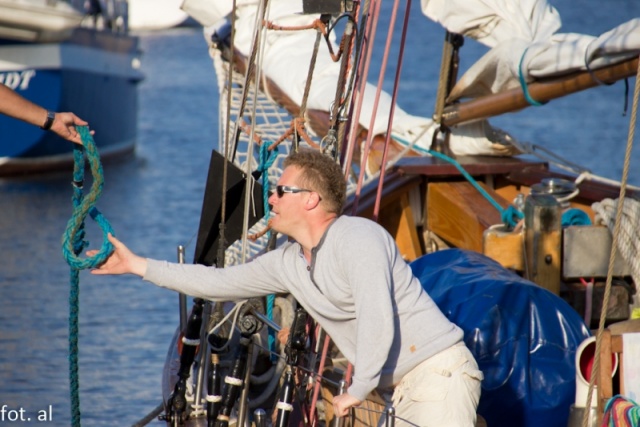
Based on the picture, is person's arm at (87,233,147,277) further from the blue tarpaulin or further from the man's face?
the blue tarpaulin

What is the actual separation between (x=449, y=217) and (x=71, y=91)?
36.2ft

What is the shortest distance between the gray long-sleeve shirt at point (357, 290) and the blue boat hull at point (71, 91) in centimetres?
1148

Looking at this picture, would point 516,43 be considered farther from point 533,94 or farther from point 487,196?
point 487,196

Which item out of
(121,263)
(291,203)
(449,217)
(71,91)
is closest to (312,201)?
(291,203)

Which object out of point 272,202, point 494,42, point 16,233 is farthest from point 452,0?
point 16,233

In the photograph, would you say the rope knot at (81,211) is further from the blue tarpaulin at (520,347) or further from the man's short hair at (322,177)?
the blue tarpaulin at (520,347)

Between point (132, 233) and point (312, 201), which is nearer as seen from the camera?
point (312, 201)

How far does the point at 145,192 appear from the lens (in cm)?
1441

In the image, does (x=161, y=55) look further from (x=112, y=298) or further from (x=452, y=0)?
(x=452, y=0)

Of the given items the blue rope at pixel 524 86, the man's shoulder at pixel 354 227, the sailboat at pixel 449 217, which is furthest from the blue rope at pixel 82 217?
the blue rope at pixel 524 86

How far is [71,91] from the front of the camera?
15.3m

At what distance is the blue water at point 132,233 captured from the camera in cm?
723

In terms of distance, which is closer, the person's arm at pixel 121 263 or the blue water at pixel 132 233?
the person's arm at pixel 121 263

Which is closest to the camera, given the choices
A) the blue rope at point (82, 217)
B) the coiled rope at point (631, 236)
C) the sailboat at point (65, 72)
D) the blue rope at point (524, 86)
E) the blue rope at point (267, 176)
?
the blue rope at point (82, 217)
